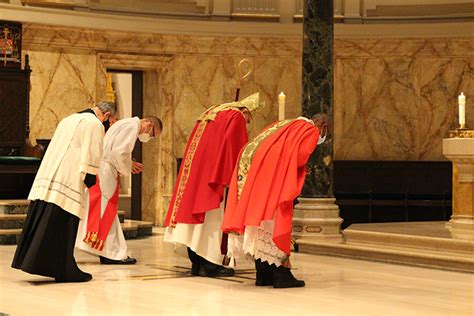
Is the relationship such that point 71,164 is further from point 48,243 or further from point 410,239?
point 410,239

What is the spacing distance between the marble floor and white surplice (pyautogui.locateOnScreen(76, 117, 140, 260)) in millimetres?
229

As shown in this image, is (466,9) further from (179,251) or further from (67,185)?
(67,185)

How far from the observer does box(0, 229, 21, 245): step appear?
40.5 ft

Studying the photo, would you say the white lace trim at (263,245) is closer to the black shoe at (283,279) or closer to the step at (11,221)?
the black shoe at (283,279)

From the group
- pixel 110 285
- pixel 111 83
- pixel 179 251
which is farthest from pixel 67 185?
pixel 111 83

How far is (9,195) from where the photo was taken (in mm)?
13750

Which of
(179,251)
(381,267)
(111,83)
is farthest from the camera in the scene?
(111,83)

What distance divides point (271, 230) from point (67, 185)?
1802 mm

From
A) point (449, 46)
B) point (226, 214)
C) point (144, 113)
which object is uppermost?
point (449, 46)

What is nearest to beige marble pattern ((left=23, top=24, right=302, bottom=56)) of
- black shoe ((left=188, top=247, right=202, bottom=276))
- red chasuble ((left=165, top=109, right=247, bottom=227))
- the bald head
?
the bald head

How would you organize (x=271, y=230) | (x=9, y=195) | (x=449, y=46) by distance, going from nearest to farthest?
1. (x=271, y=230)
2. (x=9, y=195)
3. (x=449, y=46)

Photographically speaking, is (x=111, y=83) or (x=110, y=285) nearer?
(x=110, y=285)

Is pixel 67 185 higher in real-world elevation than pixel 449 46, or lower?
lower

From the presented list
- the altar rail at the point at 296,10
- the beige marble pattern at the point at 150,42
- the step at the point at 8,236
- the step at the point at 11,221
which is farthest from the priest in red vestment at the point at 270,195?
the altar rail at the point at 296,10
